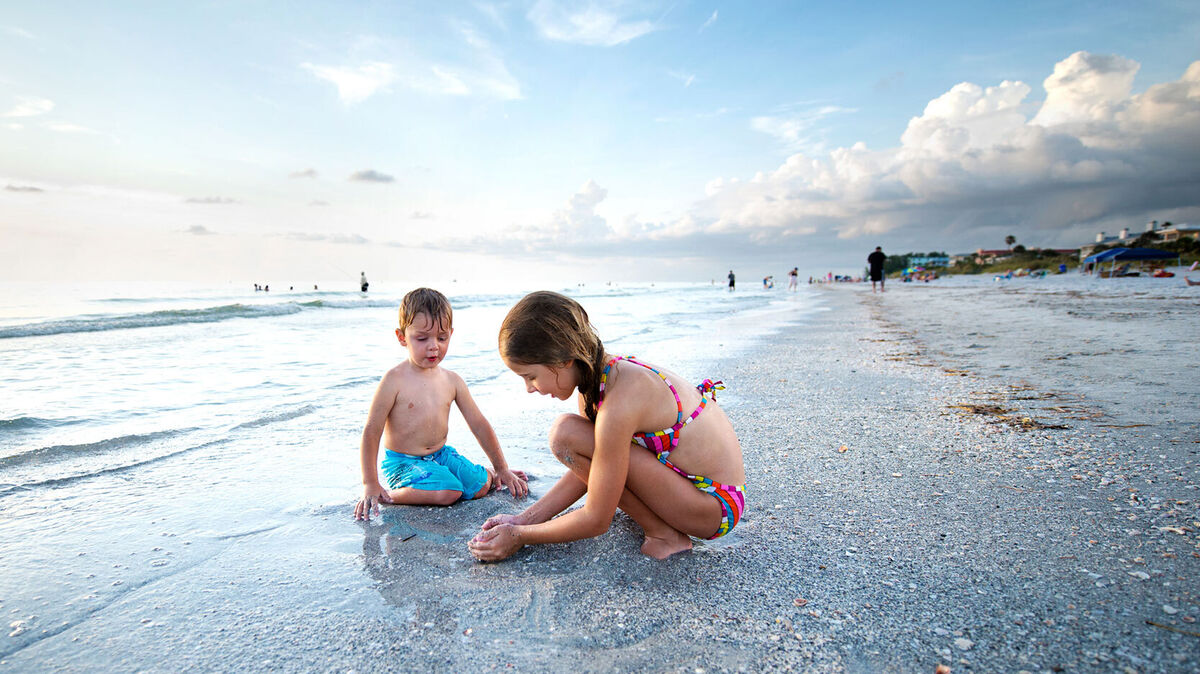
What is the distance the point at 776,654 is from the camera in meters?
1.58

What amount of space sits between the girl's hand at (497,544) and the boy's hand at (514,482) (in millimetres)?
764

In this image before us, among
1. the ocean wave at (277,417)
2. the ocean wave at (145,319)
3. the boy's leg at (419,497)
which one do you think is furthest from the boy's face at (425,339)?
the ocean wave at (145,319)

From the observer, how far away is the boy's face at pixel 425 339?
9.63 ft

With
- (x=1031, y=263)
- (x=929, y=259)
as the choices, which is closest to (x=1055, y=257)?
(x=1031, y=263)

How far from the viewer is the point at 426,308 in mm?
2930

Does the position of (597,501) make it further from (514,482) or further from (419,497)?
(419,497)

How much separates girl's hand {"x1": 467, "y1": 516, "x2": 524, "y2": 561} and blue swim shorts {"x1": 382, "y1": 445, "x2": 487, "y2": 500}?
2.38ft

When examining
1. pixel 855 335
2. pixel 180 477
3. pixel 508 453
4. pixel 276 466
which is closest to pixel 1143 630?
pixel 508 453

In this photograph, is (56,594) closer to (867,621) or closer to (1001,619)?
(867,621)

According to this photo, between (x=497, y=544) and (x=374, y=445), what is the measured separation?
3.46ft

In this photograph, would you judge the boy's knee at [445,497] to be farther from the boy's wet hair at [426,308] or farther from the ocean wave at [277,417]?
the ocean wave at [277,417]

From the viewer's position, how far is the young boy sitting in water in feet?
9.34

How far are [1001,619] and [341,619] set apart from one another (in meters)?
2.06

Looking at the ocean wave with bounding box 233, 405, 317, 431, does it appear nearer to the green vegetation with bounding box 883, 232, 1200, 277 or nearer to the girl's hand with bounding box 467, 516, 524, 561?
the girl's hand with bounding box 467, 516, 524, 561
